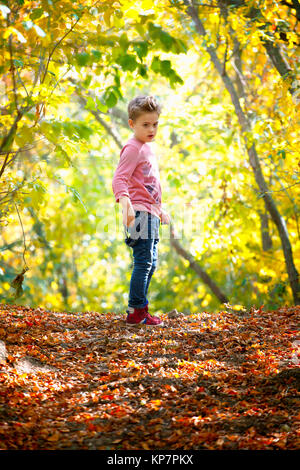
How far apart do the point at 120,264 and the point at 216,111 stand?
5.80 metres

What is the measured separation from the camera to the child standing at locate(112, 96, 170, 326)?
3121mm

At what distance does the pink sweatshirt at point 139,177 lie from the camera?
3.10 m

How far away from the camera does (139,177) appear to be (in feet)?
10.5

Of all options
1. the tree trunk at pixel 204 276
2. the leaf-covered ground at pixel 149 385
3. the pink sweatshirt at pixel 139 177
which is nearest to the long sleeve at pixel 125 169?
the pink sweatshirt at pixel 139 177

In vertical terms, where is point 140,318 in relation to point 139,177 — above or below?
below

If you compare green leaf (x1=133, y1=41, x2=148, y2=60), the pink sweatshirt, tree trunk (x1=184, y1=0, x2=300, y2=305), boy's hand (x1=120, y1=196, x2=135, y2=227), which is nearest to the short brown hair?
the pink sweatshirt

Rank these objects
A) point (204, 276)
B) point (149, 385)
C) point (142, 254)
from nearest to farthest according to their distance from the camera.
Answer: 1. point (149, 385)
2. point (142, 254)
3. point (204, 276)

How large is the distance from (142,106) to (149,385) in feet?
6.04

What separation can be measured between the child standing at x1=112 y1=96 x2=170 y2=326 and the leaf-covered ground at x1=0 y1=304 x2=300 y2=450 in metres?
0.26

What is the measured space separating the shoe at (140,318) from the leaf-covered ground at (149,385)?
73 mm

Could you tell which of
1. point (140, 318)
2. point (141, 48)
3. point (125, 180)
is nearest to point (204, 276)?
point (140, 318)

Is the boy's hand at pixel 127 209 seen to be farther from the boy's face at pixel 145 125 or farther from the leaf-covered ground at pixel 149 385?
the leaf-covered ground at pixel 149 385

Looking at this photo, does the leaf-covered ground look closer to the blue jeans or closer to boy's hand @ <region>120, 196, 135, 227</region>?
the blue jeans

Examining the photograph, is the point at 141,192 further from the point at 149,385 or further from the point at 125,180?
the point at 149,385
